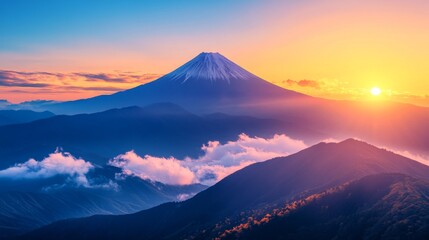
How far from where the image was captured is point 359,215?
116 metres

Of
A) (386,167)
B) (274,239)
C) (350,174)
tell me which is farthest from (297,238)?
(386,167)

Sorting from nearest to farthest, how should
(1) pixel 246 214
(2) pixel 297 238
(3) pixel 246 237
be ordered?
(2) pixel 297 238
(3) pixel 246 237
(1) pixel 246 214

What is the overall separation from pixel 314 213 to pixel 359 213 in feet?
49.0

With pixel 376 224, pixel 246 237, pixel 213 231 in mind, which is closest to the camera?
pixel 376 224

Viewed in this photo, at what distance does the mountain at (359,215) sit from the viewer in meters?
103

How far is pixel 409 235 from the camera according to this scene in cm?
9538

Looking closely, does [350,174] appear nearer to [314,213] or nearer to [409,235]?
[314,213]

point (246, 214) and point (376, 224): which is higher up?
point (376, 224)

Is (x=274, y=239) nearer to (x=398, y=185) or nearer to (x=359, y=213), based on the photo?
(x=359, y=213)

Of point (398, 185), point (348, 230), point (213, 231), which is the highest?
point (398, 185)

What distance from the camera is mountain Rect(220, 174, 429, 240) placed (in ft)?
339

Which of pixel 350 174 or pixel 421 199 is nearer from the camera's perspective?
pixel 421 199

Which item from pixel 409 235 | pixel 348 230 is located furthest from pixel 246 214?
pixel 409 235

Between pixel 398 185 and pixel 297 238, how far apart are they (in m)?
38.3
